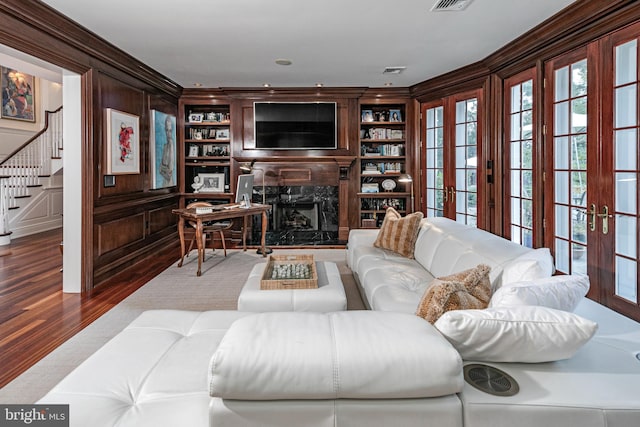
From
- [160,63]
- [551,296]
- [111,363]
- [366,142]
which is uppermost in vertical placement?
[160,63]

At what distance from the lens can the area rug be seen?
245 cm

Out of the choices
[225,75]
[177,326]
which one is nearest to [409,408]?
[177,326]

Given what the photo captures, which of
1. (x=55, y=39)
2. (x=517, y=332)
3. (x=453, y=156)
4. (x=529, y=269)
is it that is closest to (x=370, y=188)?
(x=453, y=156)

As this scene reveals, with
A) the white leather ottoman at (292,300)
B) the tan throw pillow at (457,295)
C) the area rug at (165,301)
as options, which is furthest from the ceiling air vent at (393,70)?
the tan throw pillow at (457,295)

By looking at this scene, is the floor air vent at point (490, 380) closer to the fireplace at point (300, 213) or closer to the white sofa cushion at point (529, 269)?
the white sofa cushion at point (529, 269)

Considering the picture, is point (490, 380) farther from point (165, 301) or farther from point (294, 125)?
point (294, 125)

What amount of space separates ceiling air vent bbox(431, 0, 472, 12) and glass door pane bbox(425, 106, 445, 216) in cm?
297

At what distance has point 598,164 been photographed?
11.6 ft

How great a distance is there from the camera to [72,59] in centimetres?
402

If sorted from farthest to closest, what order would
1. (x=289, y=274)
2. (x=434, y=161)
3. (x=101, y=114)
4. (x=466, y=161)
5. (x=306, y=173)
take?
1. (x=306, y=173)
2. (x=434, y=161)
3. (x=466, y=161)
4. (x=101, y=114)
5. (x=289, y=274)

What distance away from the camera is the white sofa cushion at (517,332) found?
1347mm

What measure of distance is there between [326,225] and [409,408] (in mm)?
6347

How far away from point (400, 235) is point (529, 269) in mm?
2106

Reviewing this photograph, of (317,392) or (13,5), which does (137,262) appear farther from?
(317,392)
